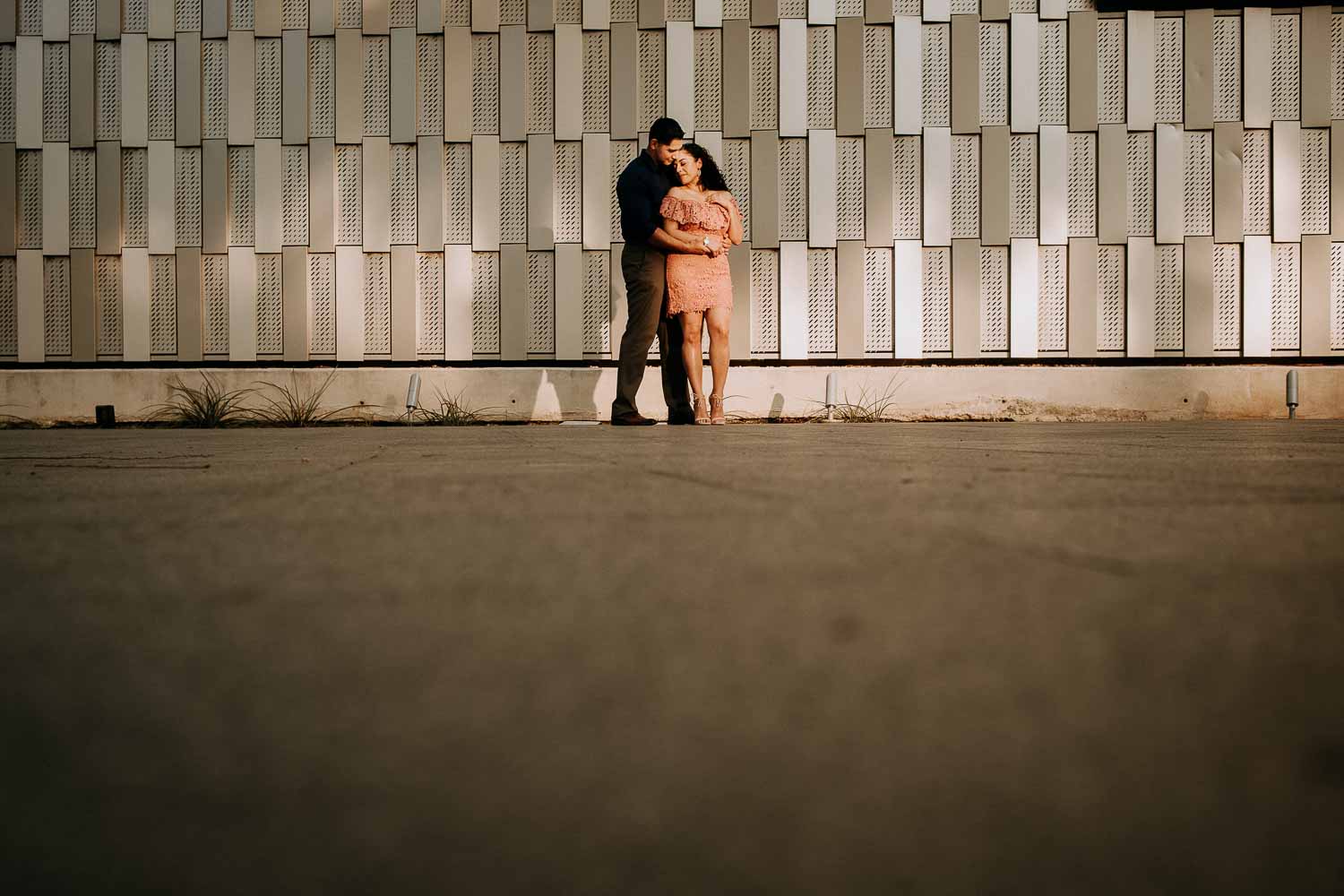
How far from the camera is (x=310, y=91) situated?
28.6 feet

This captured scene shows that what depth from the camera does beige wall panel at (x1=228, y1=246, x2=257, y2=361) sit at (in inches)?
340

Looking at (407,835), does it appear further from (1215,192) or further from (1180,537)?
(1215,192)

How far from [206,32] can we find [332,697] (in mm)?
9706

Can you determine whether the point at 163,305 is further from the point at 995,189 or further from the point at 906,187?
the point at 995,189

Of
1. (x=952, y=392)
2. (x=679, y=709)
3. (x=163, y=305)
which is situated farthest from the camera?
(x=163, y=305)

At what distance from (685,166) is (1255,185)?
5321 mm

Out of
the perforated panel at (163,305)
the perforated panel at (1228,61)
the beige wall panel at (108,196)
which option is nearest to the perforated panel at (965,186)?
the perforated panel at (1228,61)

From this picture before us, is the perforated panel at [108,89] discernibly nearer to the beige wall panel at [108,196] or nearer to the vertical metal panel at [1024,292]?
the beige wall panel at [108,196]

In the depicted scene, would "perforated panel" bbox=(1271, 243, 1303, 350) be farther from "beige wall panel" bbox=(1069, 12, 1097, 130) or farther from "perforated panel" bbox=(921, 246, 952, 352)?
"perforated panel" bbox=(921, 246, 952, 352)

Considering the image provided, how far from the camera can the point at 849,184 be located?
27.9 feet

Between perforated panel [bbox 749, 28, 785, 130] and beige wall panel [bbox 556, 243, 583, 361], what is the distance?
6.15 feet

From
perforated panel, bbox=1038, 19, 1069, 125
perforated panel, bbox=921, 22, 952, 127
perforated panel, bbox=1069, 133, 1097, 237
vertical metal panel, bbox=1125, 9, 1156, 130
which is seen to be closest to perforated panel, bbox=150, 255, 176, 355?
perforated panel, bbox=921, 22, 952, 127

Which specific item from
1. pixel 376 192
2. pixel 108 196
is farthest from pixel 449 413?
pixel 108 196

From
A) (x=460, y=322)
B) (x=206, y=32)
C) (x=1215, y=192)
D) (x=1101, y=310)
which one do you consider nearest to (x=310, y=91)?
(x=206, y=32)
